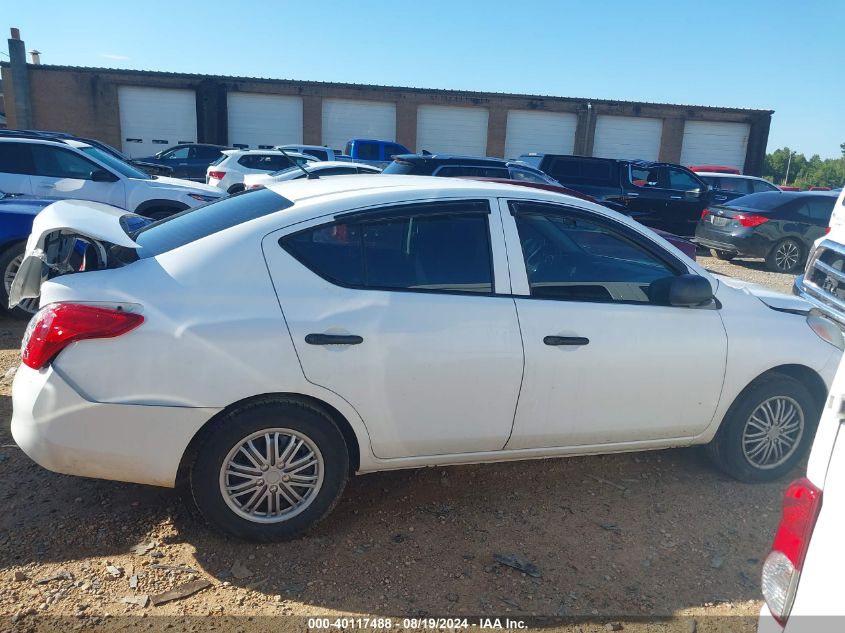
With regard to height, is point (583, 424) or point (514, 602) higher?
point (583, 424)

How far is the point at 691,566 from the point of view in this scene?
3.28m

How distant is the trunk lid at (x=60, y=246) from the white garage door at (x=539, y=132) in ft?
107

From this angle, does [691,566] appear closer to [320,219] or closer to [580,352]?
[580,352]

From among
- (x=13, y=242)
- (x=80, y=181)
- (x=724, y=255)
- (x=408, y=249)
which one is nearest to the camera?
(x=408, y=249)

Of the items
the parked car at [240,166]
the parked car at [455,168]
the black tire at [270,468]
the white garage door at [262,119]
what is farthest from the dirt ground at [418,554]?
the white garage door at [262,119]

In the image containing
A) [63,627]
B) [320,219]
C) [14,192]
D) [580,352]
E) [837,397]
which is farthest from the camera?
[14,192]

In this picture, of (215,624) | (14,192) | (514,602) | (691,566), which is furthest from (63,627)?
(14,192)

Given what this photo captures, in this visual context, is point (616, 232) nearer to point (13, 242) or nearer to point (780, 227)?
point (13, 242)

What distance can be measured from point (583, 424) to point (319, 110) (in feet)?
105

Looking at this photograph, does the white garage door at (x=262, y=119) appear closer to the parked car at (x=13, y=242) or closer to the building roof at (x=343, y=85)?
the building roof at (x=343, y=85)

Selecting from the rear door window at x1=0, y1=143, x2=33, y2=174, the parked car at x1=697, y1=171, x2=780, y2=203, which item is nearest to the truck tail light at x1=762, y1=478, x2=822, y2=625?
the rear door window at x1=0, y1=143, x2=33, y2=174

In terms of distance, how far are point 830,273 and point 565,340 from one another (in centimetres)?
336

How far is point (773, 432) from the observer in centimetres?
397

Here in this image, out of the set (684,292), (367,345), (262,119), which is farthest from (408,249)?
(262,119)
